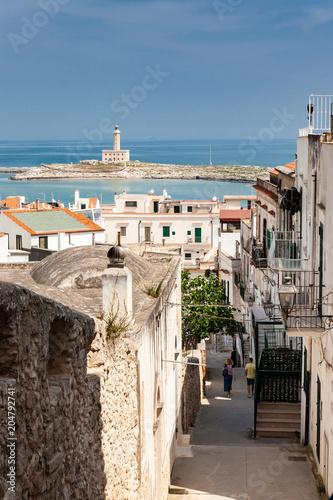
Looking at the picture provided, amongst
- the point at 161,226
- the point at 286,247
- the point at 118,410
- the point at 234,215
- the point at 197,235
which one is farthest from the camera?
the point at 197,235

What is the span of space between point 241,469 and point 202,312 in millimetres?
17341

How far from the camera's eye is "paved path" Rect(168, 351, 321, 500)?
47.0 feet

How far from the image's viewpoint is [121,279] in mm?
10570

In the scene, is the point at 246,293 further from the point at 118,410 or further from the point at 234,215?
the point at 118,410

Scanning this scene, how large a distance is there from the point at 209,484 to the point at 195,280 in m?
22.3

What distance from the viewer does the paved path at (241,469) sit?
14.3 meters

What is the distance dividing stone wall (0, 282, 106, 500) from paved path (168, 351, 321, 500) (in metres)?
7.27

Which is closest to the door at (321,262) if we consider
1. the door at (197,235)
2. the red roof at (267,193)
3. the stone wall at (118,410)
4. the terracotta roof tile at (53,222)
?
the stone wall at (118,410)

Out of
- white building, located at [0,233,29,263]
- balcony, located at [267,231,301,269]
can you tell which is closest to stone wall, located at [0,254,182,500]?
balcony, located at [267,231,301,269]

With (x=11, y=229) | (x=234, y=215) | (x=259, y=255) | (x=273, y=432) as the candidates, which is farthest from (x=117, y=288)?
(x=234, y=215)

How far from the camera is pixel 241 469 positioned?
15.6m

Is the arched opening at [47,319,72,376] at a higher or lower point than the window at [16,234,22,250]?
lower

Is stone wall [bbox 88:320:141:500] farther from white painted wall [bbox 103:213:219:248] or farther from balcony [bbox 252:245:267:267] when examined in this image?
white painted wall [bbox 103:213:219:248]

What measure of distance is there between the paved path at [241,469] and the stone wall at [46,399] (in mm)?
7269
